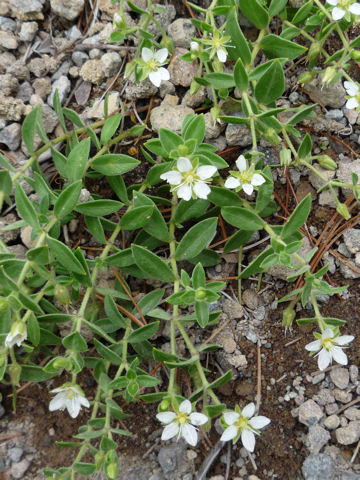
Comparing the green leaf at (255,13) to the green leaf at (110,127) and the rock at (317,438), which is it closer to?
the green leaf at (110,127)

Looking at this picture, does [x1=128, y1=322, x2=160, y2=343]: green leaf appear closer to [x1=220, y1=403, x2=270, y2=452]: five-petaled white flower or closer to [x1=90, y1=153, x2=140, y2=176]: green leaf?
[x1=220, y1=403, x2=270, y2=452]: five-petaled white flower

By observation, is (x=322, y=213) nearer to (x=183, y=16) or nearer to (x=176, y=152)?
(x=176, y=152)

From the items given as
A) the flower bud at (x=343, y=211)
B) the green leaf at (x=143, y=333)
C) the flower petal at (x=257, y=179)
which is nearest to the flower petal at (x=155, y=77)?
the flower petal at (x=257, y=179)

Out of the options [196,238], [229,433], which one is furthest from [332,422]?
[196,238]

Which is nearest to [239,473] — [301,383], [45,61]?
[301,383]

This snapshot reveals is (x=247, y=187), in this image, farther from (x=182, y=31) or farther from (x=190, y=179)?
(x=182, y=31)

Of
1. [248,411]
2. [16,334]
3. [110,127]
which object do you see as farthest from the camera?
[110,127]
